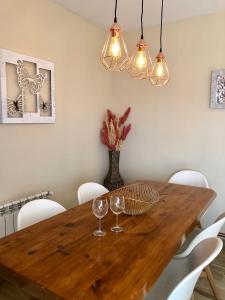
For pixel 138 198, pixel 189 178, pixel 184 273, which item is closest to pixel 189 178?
pixel 189 178

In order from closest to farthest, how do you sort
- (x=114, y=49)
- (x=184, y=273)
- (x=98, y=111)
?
(x=184, y=273) < (x=114, y=49) < (x=98, y=111)

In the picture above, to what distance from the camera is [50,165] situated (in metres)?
2.58

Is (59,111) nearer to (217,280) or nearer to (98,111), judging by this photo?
(98,111)

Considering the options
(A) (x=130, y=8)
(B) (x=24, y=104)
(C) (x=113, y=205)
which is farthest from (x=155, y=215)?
(A) (x=130, y=8)

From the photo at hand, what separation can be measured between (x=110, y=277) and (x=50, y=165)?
5.81ft

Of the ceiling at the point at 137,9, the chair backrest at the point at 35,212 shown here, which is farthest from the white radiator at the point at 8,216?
the ceiling at the point at 137,9

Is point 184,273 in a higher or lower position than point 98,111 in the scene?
lower

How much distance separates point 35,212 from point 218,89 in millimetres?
Result: 2208

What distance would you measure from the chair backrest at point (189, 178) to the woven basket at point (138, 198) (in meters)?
0.80

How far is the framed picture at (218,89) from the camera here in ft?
8.76

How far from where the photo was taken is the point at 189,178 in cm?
271

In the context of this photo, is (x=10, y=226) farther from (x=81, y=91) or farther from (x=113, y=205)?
(x=81, y=91)

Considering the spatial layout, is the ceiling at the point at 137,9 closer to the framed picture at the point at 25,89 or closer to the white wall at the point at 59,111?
the white wall at the point at 59,111

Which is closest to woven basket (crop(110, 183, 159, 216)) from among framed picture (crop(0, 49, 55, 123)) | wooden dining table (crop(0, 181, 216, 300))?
wooden dining table (crop(0, 181, 216, 300))
